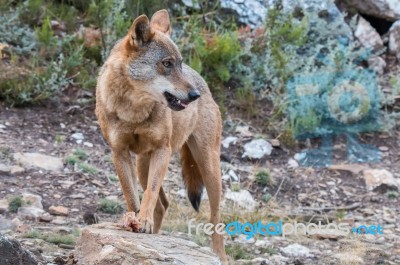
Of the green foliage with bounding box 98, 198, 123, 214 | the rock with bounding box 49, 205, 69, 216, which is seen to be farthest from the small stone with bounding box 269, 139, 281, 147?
the rock with bounding box 49, 205, 69, 216

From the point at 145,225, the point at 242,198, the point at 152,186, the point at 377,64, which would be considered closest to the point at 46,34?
the point at 242,198

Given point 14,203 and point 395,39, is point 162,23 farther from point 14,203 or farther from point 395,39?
point 395,39

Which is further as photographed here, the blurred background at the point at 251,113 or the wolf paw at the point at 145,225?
the blurred background at the point at 251,113

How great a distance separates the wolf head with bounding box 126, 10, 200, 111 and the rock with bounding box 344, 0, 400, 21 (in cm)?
715

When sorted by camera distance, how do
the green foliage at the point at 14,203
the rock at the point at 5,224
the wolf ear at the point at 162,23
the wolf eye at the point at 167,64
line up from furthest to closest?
the green foliage at the point at 14,203 → the rock at the point at 5,224 → the wolf ear at the point at 162,23 → the wolf eye at the point at 167,64

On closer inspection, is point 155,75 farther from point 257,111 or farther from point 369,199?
point 257,111

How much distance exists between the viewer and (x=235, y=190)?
343 inches

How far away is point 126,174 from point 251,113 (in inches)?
194

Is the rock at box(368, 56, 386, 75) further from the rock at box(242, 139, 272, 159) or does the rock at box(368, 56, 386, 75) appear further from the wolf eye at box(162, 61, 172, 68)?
the wolf eye at box(162, 61, 172, 68)

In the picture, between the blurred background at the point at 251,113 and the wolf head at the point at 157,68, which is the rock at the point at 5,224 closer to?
the blurred background at the point at 251,113

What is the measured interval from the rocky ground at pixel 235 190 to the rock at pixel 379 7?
7.69 ft

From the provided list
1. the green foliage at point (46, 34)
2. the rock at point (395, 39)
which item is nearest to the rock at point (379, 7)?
the rock at point (395, 39)

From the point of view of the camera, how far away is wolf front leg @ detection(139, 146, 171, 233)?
18.0 ft

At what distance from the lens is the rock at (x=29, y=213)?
23.3 feet
